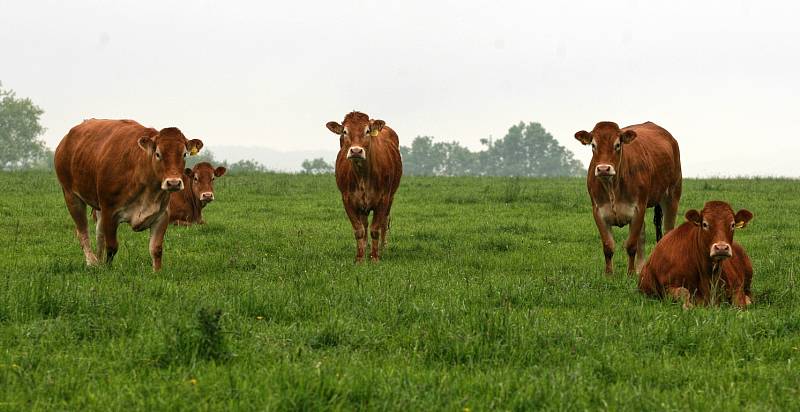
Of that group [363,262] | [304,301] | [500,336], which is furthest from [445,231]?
[500,336]

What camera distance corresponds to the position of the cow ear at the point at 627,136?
32.8ft

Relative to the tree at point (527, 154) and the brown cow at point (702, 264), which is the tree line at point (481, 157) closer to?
the tree at point (527, 154)

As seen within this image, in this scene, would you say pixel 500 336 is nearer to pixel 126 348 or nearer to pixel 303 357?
pixel 303 357

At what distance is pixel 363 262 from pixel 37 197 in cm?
1221

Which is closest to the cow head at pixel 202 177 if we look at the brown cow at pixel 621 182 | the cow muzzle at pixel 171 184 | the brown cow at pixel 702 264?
the cow muzzle at pixel 171 184

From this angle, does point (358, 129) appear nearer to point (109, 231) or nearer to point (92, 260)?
point (109, 231)

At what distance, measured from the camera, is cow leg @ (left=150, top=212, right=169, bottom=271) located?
31.3 ft

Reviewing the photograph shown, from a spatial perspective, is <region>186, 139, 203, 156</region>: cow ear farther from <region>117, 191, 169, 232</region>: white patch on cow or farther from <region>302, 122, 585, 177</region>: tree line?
<region>302, 122, 585, 177</region>: tree line

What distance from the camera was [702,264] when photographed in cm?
786

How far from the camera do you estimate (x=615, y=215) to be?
33.8 feet

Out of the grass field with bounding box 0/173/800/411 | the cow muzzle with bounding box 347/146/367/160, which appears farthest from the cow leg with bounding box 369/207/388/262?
the cow muzzle with bounding box 347/146/367/160

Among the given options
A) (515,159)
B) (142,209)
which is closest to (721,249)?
(142,209)

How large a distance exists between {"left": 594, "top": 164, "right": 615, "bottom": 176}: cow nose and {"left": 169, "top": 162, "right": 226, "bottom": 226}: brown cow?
26.7 ft

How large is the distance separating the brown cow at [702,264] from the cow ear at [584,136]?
91.2 inches
